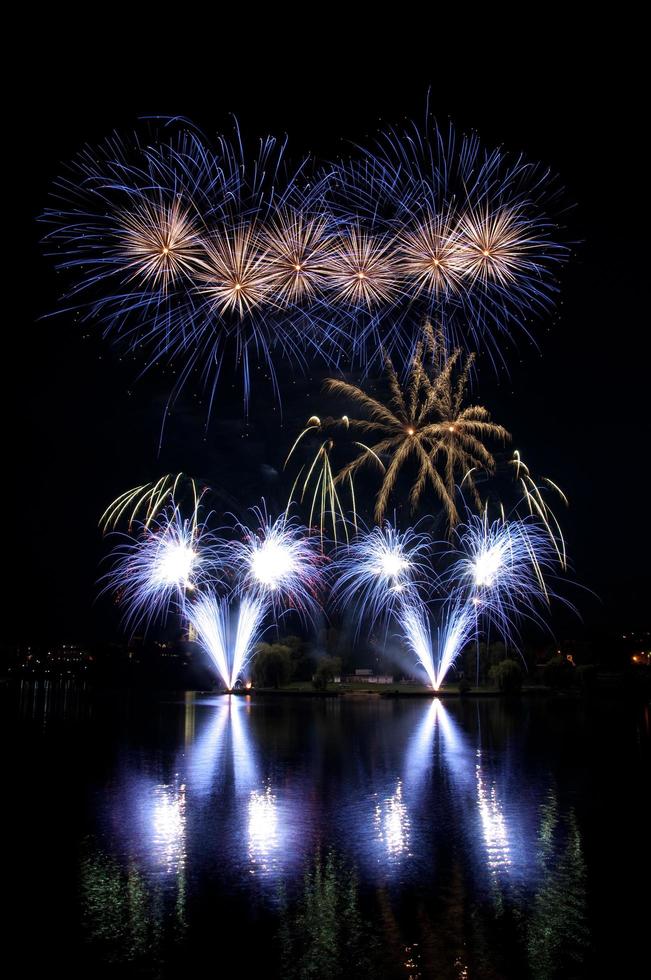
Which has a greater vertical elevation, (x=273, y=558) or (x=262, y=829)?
(x=273, y=558)

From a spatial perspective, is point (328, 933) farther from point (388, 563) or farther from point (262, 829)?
point (388, 563)

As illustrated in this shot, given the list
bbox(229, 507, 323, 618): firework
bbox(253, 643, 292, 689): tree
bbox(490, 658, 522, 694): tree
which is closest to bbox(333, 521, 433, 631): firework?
bbox(229, 507, 323, 618): firework

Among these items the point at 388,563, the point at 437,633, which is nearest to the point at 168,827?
the point at 388,563

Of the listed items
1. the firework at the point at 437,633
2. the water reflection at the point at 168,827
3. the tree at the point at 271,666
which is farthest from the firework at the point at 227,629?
the water reflection at the point at 168,827

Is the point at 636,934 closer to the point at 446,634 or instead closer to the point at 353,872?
the point at 353,872

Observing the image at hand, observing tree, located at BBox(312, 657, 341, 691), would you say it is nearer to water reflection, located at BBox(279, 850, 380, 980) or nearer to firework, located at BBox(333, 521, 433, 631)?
firework, located at BBox(333, 521, 433, 631)

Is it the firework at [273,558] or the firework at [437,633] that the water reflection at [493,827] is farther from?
the firework at [437,633]
